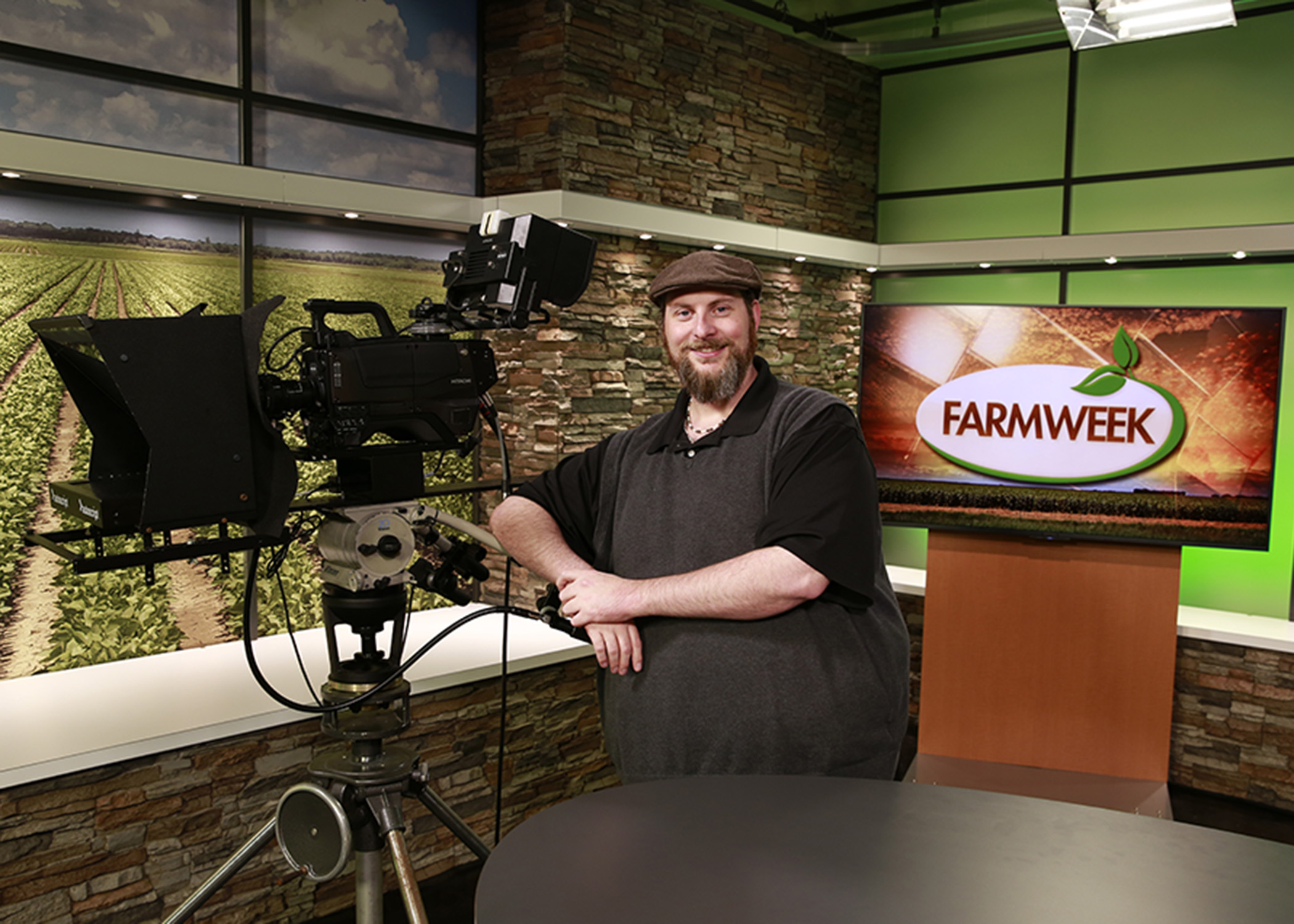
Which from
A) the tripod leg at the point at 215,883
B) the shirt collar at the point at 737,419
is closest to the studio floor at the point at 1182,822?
the tripod leg at the point at 215,883

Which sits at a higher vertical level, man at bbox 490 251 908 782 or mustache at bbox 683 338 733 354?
mustache at bbox 683 338 733 354

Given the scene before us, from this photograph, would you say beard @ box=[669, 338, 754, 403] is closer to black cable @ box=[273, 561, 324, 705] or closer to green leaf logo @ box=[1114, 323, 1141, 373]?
black cable @ box=[273, 561, 324, 705]

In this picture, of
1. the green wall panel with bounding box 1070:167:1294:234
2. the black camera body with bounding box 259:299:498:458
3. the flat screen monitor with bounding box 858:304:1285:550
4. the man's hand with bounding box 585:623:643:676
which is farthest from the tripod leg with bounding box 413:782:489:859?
the green wall panel with bounding box 1070:167:1294:234

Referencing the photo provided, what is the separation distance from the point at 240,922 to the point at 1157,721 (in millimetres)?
2972

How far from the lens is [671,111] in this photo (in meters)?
4.13

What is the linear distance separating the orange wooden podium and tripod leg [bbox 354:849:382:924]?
7.42 ft

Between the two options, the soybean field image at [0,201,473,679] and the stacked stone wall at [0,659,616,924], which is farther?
the soybean field image at [0,201,473,679]

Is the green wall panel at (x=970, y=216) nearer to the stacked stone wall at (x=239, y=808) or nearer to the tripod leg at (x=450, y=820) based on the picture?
the stacked stone wall at (x=239, y=808)

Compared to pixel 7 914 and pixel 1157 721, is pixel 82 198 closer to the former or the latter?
pixel 7 914

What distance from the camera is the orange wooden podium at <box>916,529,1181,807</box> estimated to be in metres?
3.43

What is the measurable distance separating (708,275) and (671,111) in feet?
8.47

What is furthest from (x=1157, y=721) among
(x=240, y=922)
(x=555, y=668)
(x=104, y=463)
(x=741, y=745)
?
(x=104, y=463)

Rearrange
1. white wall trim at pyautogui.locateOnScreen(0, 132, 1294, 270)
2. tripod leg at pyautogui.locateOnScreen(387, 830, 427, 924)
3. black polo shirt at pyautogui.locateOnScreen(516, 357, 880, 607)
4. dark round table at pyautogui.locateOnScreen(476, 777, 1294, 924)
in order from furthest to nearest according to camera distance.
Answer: white wall trim at pyautogui.locateOnScreen(0, 132, 1294, 270), tripod leg at pyautogui.locateOnScreen(387, 830, 427, 924), black polo shirt at pyautogui.locateOnScreen(516, 357, 880, 607), dark round table at pyautogui.locateOnScreen(476, 777, 1294, 924)

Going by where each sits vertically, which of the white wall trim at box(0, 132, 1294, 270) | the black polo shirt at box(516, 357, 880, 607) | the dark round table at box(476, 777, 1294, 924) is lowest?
the dark round table at box(476, 777, 1294, 924)
